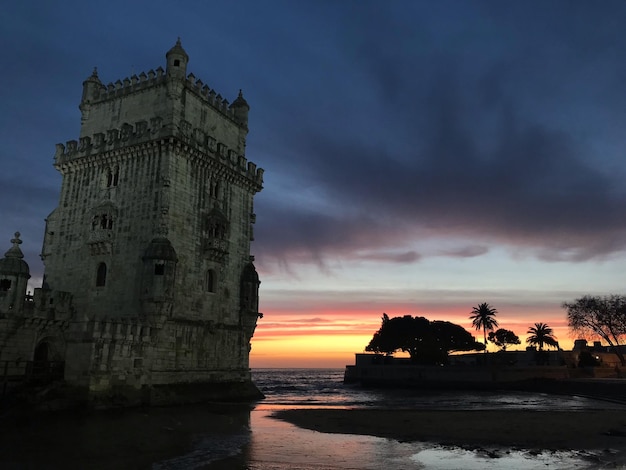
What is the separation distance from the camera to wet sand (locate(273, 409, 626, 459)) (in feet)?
72.5

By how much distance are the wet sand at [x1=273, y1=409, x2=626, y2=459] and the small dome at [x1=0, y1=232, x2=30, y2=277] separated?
1951 cm

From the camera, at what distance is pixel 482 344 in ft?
336

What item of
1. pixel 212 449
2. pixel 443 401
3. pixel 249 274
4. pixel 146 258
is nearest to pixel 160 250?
pixel 146 258

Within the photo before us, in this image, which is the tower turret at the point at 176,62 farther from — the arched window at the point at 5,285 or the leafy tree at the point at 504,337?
the leafy tree at the point at 504,337

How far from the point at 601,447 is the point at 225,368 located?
91.9 feet

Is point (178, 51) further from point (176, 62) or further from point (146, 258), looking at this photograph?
point (146, 258)

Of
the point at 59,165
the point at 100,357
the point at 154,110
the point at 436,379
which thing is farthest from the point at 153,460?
the point at 436,379

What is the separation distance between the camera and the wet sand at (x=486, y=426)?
72.5 feet

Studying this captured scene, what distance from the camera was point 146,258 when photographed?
34.5 meters

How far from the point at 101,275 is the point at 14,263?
6587 mm

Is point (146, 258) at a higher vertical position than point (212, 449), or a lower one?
higher

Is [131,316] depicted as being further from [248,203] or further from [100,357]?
[248,203]

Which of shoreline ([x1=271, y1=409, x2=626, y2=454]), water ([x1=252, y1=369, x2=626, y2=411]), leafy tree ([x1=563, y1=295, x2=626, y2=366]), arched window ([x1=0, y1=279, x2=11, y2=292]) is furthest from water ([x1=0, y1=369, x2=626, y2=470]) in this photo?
leafy tree ([x1=563, y1=295, x2=626, y2=366])

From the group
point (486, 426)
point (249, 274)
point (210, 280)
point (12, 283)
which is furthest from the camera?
point (249, 274)
